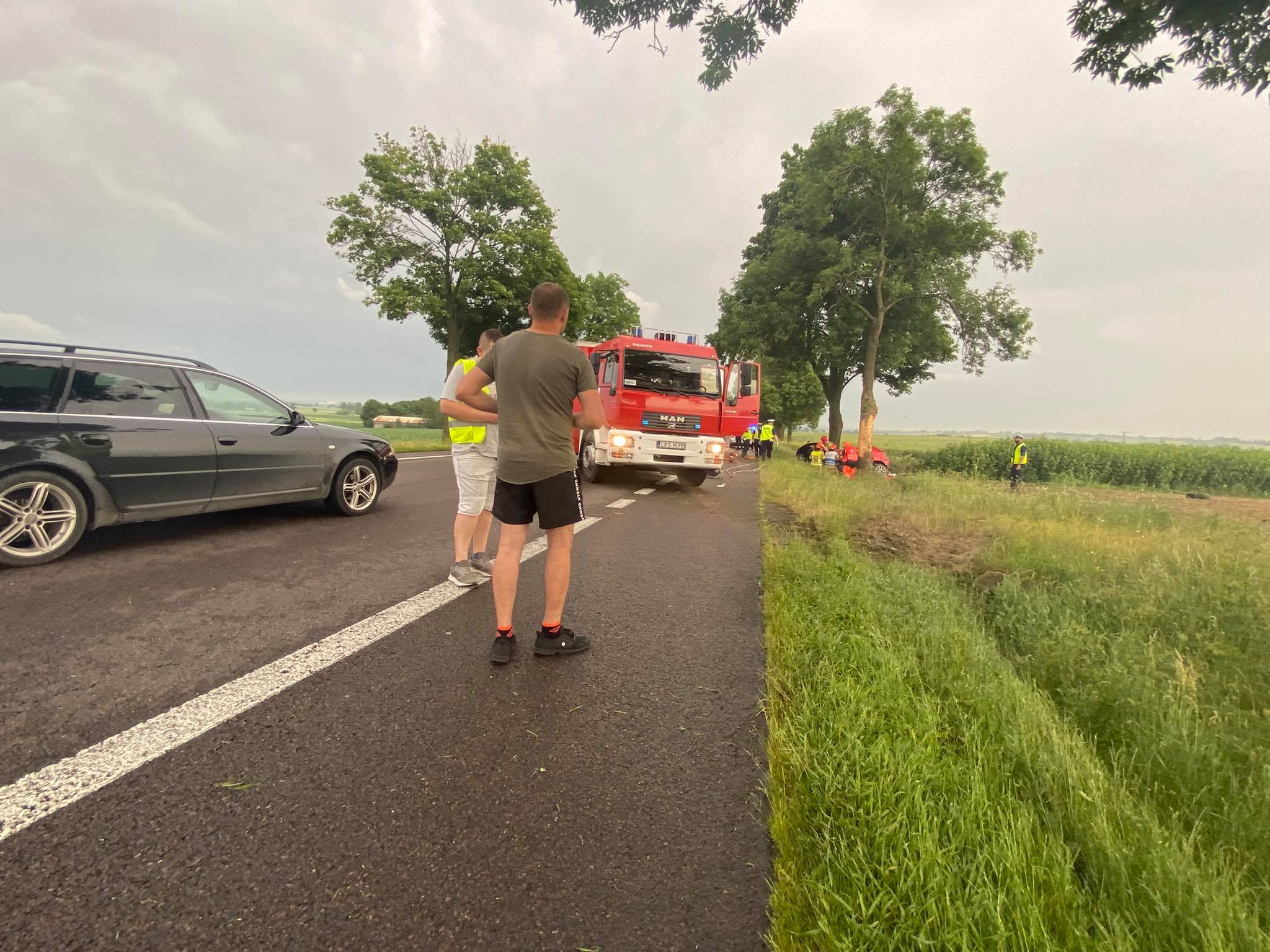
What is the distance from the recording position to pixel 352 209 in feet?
73.9

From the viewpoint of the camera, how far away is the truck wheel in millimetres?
10336

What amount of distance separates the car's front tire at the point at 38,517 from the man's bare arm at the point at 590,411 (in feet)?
13.3

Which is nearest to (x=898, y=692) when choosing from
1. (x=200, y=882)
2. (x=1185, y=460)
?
(x=200, y=882)

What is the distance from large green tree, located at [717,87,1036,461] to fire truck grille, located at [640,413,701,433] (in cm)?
1074

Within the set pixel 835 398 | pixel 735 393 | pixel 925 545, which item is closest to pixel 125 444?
pixel 925 545

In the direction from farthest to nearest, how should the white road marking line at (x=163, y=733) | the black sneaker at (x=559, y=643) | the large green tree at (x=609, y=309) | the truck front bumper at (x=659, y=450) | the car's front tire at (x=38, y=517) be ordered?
1. the large green tree at (x=609, y=309)
2. the truck front bumper at (x=659, y=450)
3. the car's front tire at (x=38, y=517)
4. the black sneaker at (x=559, y=643)
5. the white road marking line at (x=163, y=733)

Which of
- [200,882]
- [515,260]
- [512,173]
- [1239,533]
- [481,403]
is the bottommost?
[200,882]

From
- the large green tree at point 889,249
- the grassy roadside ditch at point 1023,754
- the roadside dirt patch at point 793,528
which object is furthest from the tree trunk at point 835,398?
the grassy roadside ditch at point 1023,754

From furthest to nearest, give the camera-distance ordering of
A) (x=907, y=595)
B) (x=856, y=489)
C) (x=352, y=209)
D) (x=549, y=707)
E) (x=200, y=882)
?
1. (x=352, y=209)
2. (x=856, y=489)
3. (x=907, y=595)
4. (x=549, y=707)
5. (x=200, y=882)

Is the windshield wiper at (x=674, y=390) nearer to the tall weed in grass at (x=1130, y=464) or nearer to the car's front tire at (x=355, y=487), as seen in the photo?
the car's front tire at (x=355, y=487)

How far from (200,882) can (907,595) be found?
3.97m

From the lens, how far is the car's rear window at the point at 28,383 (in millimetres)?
3678

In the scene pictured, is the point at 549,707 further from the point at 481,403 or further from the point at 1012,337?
the point at 1012,337

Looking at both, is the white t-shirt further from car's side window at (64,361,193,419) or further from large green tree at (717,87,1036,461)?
large green tree at (717,87,1036,461)
